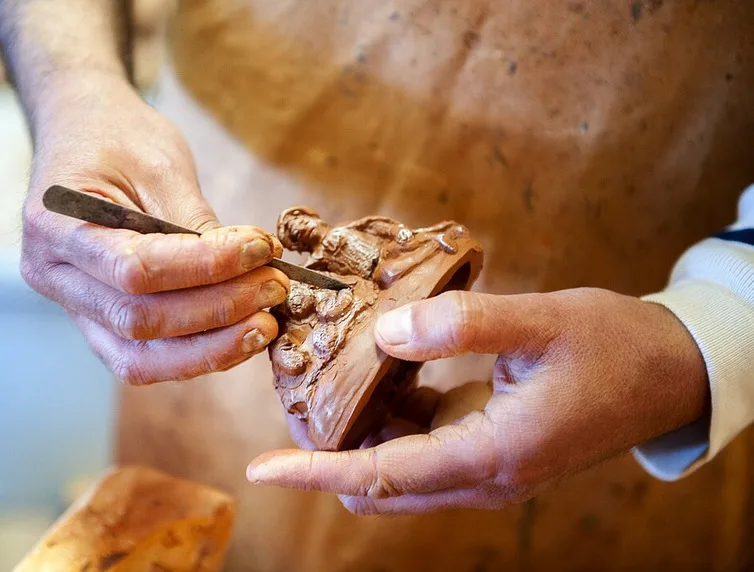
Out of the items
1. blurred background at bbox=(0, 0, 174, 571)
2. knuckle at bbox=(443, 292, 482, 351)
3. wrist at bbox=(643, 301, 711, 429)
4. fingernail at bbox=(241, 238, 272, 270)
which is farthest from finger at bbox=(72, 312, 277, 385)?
blurred background at bbox=(0, 0, 174, 571)

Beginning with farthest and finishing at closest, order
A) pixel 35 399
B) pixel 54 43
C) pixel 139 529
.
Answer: pixel 35 399 → pixel 139 529 → pixel 54 43

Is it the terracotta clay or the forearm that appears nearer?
the terracotta clay

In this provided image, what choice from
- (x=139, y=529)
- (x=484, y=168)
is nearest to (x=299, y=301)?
(x=484, y=168)

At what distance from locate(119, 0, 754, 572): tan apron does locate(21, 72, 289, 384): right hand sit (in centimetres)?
45

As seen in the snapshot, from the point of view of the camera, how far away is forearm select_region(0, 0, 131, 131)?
1.43 metres

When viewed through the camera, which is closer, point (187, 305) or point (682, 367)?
point (187, 305)

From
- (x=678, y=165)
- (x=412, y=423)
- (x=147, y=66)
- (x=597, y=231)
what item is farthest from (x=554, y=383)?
(x=147, y=66)

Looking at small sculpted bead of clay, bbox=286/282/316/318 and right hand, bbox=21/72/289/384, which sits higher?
right hand, bbox=21/72/289/384

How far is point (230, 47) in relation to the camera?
1.65 meters

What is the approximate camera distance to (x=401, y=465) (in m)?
1.02

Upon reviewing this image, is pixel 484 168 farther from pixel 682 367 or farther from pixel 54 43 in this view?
pixel 54 43

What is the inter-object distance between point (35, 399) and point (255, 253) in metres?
2.00

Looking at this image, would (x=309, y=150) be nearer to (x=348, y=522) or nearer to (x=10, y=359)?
(x=348, y=522)

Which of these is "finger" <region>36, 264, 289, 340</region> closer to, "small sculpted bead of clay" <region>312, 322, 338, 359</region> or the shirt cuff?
"small sculpted bead of clay" <region>312, 322, 338, 359</region>
